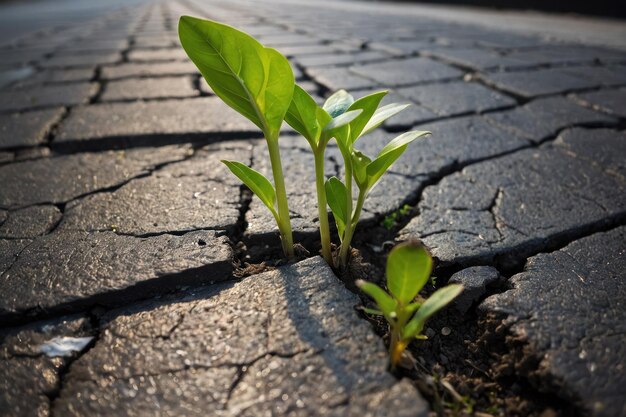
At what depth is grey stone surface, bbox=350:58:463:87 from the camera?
2766 mm

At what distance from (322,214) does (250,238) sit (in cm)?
29

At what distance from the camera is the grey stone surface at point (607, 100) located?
7.13 feet

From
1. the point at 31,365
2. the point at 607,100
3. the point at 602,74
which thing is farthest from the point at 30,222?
the point at 602,74

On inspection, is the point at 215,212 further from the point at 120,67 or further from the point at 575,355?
the point at 120,67

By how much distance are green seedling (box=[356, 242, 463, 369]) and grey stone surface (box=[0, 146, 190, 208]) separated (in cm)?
116

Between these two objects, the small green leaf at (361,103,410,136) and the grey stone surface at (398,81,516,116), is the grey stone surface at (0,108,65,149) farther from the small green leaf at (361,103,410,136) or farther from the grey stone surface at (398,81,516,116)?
the grey stone surface at (398,81,516,116)

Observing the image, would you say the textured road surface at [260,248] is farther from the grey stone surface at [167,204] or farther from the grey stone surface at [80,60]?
the grey stone surface at [80,60]

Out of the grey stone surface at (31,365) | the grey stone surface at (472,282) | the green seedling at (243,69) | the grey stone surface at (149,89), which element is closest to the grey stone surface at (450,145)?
the grey stone surface at (472,282)

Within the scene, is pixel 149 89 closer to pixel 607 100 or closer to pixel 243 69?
pixel 243 69

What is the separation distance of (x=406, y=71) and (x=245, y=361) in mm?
2665

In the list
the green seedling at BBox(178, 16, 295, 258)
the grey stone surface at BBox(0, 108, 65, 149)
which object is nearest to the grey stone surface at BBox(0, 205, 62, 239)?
the grey stone surface at BBox(0, 108, 65, 149)

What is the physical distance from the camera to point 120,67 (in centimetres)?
322

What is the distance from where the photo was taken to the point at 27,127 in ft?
6.65

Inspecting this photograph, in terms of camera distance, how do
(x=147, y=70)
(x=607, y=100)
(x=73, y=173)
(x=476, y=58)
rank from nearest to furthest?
1. (x=73, y=173)
2. (x=607, y=100)
3. (x=147, y=70)
4. (x=476, y=58)
